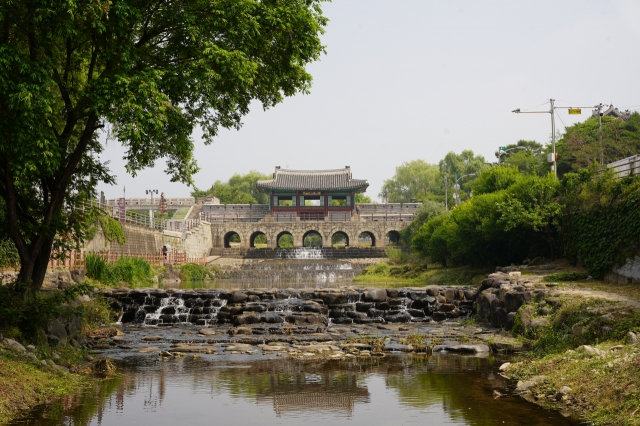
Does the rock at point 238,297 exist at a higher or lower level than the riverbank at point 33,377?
higher

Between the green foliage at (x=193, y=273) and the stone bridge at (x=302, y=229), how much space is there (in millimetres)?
21485

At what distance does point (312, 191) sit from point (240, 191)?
3149 centimetres

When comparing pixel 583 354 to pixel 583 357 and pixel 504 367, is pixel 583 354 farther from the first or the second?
pixel 504 367

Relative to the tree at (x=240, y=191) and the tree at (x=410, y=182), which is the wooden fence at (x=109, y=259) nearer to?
the tree at (x=240, y=191)

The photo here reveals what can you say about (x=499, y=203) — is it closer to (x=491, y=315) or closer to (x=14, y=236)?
(x=491, y=315)

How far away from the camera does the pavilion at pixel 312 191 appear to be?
67188 mm

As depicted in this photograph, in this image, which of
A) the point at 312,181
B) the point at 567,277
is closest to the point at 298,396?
the point at 567,277

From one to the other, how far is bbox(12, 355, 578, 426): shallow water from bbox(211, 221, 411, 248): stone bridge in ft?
170

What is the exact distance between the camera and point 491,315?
18469 mm

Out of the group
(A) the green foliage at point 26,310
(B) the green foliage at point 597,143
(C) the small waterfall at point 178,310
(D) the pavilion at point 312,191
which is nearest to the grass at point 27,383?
(A) the green foliage at point 26,310

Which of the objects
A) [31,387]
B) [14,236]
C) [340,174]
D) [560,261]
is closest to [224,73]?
[14,236]

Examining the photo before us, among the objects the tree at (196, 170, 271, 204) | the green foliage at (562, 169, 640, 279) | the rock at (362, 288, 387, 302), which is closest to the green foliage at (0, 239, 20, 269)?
the rock at (362, 288, 387, 302)

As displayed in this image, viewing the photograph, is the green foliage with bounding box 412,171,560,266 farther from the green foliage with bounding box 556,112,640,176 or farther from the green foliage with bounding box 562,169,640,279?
the green foliage with bounding box 556,112,640,176

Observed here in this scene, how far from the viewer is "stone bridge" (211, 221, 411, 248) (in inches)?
2539
